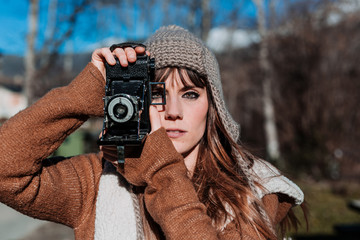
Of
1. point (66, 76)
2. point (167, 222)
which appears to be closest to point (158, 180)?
point (167, 222)

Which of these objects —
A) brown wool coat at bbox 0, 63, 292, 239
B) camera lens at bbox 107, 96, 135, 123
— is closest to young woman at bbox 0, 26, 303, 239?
brown wool coat at bbox 0, 63, 292, 239

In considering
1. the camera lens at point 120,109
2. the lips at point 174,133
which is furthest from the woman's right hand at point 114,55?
the lips at point 174,133

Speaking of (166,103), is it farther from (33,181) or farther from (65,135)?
(33,181)

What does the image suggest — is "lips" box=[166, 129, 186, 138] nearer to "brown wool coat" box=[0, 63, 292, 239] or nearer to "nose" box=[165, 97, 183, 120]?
"nose" box=[165, 97, 183, 120]

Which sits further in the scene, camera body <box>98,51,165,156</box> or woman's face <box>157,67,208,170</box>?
woman's face <box>157,67,208,170</box>

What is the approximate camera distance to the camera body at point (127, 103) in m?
1.52

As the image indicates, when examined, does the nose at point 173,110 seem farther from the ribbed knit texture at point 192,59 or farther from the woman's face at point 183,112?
the ribbed knit texture at point 192,59

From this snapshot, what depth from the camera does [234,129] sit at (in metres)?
2.19

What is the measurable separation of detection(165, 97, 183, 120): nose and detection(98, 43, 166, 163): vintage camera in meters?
0.10

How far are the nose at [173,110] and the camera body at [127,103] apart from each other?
0.11 metres

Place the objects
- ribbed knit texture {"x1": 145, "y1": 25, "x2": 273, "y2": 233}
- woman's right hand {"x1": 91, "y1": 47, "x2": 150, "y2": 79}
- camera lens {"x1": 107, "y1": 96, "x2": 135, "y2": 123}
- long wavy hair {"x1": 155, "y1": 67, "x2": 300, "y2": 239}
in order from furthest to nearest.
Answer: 1. ribbed knit texture {"x1": 145, "y1": 25, "x2": 273, "y2": 233}
2. long wavy hair {"x1": 155, "y1": 67, "x2": 300, "y2": 239}
3. woman's right hand {"x1": 91, "y1": 47, "x2": 150, "y2": 79}
4. camera lens {"x1": 107, "y1": 96, "x2": 135, "y2": 123}

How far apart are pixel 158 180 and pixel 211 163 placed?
23.5 inches

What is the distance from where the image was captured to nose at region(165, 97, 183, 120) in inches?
73.8

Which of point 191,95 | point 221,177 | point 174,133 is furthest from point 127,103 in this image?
point 221,177
